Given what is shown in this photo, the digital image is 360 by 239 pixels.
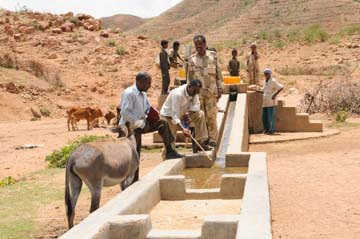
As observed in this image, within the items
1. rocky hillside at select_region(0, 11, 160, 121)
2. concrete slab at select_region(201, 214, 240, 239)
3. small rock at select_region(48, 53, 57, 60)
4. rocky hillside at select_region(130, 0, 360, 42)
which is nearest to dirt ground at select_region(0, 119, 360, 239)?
concrete slab at select_region(201, 214, 240, 239)

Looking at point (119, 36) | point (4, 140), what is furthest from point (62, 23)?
point (4, 140)

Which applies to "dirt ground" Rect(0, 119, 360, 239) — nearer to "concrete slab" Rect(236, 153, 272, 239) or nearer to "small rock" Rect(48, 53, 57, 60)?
"concrete slab" Rect(236, 153, 272, 239)

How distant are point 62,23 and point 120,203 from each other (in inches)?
1245

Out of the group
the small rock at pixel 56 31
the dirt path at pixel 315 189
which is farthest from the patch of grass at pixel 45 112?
the dirt path at pixel 315 189

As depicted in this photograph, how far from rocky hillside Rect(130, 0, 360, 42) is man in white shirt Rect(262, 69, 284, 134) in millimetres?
43644

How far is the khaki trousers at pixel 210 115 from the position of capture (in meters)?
9.15

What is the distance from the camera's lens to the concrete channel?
4.44 metres

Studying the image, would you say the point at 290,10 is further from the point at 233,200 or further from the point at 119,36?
the point at 233,200

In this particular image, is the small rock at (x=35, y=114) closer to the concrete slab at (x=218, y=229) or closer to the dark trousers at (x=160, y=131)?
the dark trousers at (x=160, y=131)

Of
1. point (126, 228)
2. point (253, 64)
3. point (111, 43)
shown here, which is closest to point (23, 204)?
point (126, 228)

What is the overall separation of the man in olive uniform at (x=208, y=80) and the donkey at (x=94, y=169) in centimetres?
362

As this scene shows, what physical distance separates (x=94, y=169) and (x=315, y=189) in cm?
364

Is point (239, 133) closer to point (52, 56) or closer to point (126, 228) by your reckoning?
point (126, 228)

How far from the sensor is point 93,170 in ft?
17.0
